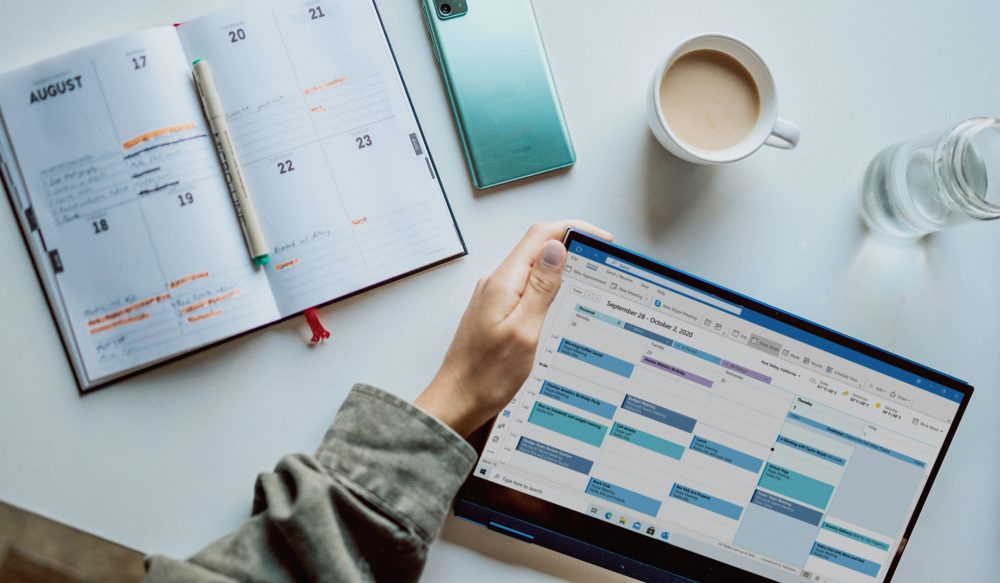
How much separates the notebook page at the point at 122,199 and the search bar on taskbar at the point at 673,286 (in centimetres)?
37

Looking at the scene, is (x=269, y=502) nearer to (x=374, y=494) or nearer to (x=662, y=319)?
(x=374, y=494)

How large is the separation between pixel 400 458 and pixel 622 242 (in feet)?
1.10

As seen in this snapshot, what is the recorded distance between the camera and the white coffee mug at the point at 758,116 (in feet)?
2.33

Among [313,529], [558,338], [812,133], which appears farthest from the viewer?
[812,133]

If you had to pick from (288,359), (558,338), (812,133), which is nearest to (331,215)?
(288,359)

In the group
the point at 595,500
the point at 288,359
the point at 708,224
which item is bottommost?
the point at 595,500

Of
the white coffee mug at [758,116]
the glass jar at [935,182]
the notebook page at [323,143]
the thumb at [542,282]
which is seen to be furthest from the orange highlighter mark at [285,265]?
the glass jar at [935,182]

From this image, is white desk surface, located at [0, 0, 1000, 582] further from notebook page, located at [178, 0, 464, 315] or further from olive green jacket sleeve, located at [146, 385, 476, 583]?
olive green jacket sleeve, located at [146, 385, 476, 583]

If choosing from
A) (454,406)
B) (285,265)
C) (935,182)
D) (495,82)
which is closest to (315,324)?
(285,265)

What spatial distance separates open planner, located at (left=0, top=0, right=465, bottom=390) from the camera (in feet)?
2.31

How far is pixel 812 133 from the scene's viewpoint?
81 centimetres

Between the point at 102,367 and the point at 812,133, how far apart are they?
78 centimetres

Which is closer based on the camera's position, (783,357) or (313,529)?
(313,529)

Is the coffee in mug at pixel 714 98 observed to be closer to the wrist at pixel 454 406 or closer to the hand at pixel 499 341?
the hand at pixel 499 341
